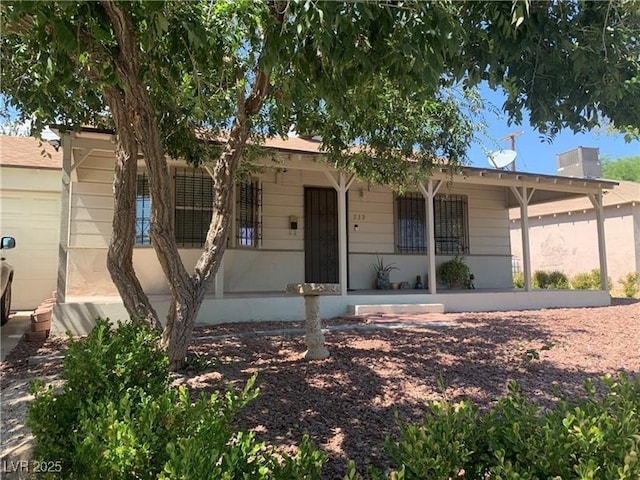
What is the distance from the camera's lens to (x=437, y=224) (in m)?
12.0

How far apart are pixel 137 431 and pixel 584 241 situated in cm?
1973

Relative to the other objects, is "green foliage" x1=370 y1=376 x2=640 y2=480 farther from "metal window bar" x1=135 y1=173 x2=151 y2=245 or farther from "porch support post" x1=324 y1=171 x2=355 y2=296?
"metal window bar" x1=135 y1=173 x2=151 y2=245

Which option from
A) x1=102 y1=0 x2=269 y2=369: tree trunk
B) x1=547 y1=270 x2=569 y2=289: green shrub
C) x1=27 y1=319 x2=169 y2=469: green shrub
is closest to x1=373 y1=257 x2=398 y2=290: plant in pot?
x1=102 y1=0 x2=269 y2=369: tree trunk

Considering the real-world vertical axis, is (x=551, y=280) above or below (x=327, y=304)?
above

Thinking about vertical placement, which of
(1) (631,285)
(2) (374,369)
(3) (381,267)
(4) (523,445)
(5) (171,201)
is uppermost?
(5) (171,201)

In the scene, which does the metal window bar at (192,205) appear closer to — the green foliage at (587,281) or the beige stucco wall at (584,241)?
the green foliage at (587,281)

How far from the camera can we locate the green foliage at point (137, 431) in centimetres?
183

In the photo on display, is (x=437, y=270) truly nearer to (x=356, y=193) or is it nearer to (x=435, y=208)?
(x=435, y=208)

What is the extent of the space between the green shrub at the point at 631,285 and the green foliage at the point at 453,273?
707cm

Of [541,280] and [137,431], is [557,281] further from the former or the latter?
[137,431]

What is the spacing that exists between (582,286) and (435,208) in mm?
6937

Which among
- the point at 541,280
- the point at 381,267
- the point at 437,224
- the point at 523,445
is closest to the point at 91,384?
the point at 523,445

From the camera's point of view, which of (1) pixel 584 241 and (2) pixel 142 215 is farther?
(1) pixel 584 241

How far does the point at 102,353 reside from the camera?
9.88 ft
